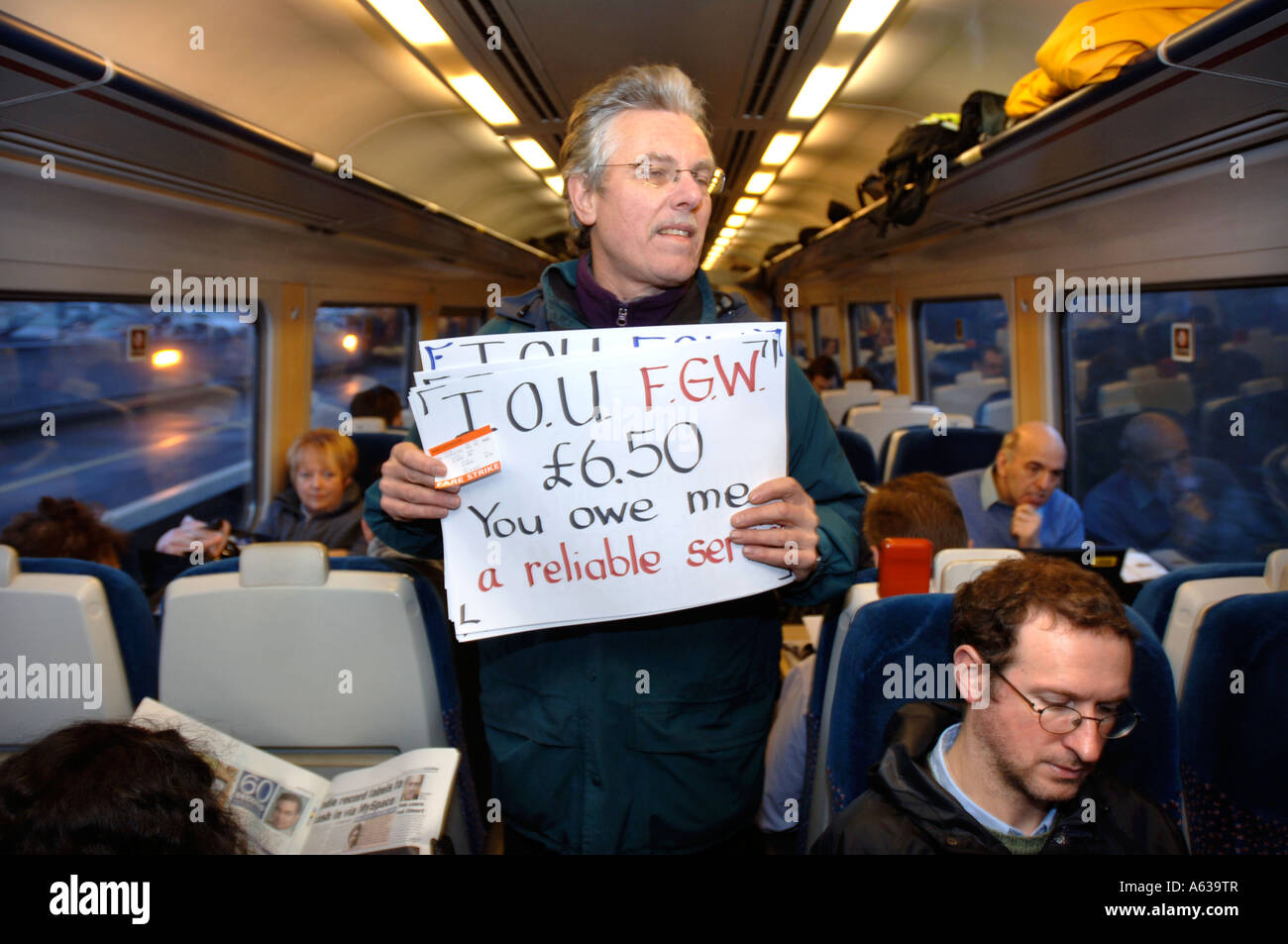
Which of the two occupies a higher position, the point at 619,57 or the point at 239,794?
the point at 619,57

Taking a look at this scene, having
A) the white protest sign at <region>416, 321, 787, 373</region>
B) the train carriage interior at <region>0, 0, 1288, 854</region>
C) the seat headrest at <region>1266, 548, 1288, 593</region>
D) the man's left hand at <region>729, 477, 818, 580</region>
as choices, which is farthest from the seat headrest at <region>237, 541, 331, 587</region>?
the seat headrest at <region>1266, 548, 1288, 593</region>

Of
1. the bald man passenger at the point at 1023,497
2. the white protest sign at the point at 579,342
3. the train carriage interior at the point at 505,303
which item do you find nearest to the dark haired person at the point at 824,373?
the train carriage interior at the point at 505,303

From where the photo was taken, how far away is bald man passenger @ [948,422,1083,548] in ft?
13.1

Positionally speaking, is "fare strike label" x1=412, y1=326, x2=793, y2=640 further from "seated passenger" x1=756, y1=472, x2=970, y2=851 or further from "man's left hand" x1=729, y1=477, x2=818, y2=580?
"seated passenger" x1=756, y1=472, x2=970, y2=851

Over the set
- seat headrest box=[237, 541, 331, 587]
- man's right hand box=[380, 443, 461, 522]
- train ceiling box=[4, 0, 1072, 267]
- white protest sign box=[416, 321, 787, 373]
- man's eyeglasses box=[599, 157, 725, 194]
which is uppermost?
train ceiling box=[4, 0, 1072, 267]

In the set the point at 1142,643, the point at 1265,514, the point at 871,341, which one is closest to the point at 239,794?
the point at 1142,643

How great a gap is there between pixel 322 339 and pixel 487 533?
18.1 ft

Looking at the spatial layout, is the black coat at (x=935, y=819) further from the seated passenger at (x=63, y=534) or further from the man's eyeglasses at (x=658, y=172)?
the seated passenger at (x=63, y=534)

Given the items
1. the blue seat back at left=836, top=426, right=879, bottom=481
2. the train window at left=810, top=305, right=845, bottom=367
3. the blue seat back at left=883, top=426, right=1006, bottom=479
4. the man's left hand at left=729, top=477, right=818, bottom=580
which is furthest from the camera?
the train window at left=810, top=305, right=845, bottom=367

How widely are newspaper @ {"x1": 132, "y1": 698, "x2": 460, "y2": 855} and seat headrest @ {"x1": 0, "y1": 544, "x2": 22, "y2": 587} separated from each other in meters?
0.50

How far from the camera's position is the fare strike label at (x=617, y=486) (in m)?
1.34

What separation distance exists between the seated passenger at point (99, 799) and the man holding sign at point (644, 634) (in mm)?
498

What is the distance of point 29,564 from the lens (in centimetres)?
240

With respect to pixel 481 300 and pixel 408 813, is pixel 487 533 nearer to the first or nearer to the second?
pixel 408 813
